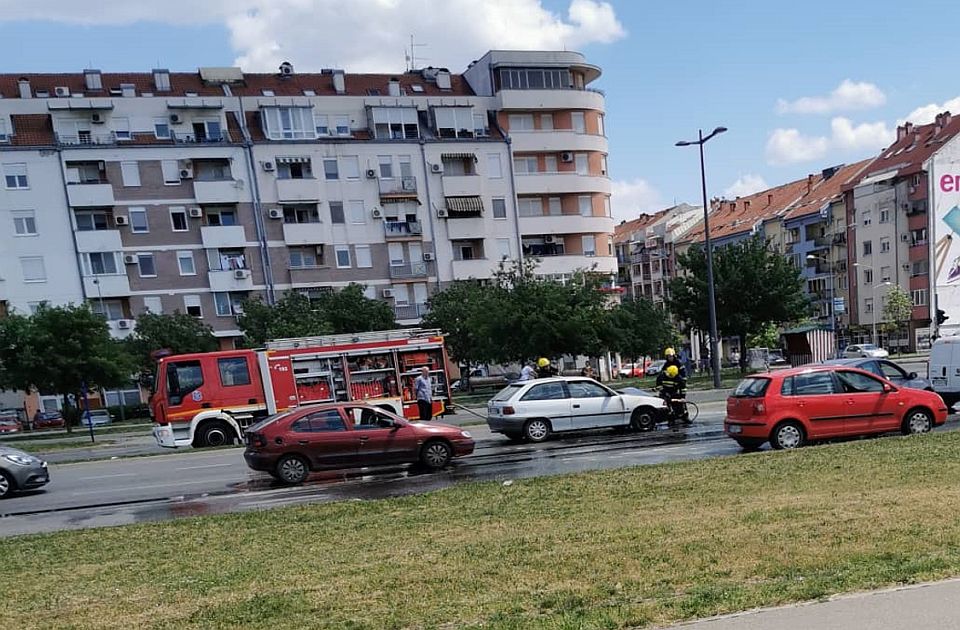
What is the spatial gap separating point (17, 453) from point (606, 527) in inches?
515

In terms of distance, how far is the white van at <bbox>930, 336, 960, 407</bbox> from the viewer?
17078mm

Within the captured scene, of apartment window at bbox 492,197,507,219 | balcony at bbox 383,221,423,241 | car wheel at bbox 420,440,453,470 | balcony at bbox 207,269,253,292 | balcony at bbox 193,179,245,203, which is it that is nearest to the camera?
car wheel at bbox 420,440,453,470

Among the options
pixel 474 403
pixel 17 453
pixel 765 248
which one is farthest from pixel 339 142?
pixel 17 453

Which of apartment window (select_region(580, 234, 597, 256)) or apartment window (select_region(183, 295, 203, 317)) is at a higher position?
apartment window (select_region(580, 234, 597, 256))

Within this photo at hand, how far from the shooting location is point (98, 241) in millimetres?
47719

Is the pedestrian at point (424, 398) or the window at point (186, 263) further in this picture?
the window at point (186, 263)

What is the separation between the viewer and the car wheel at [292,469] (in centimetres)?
1345

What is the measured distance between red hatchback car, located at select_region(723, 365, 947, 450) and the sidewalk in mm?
8405

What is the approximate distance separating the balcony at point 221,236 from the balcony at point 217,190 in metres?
1.82

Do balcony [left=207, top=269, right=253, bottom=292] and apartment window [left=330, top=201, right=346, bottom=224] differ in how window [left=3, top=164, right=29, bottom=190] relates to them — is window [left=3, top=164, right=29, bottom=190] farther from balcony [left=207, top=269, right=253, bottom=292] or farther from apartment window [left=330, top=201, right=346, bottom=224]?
apartment window [left=330, top=201, right=346, bottom=224]

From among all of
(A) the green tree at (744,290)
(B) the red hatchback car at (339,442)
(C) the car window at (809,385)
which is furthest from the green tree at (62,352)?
(A) the green tree at (744,290)

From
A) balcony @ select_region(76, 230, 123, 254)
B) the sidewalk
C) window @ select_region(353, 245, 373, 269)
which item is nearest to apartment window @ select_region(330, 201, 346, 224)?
window @ select_region(353, 245, 373, 269)

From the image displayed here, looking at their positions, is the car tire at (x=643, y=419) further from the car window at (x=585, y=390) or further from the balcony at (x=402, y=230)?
the balcony at (x=402, y=230)

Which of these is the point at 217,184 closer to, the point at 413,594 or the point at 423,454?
the point at 423,454
